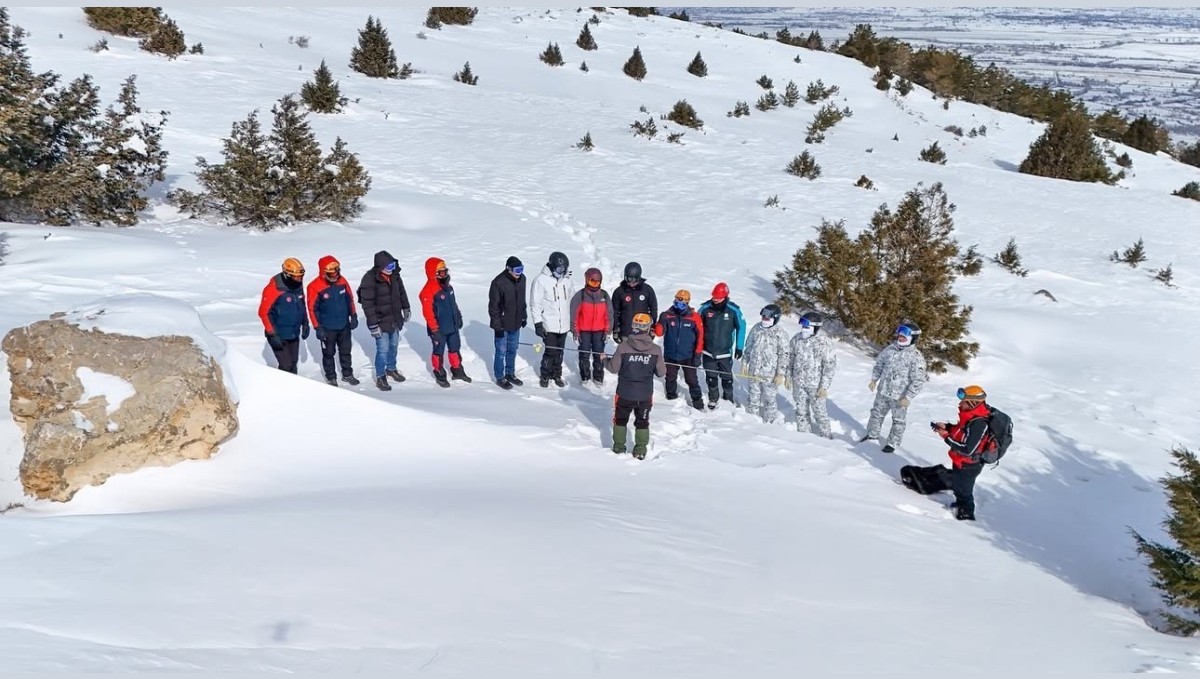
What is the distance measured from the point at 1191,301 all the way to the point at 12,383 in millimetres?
16966

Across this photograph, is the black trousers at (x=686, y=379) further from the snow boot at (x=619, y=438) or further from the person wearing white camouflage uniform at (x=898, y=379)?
the person wearing white camouflage uniform at (x=898, y=379)

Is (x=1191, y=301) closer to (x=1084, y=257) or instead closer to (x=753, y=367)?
(x=1084, y=257)

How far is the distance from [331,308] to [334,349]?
562mm

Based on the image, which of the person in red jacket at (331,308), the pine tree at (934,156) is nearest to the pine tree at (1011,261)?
the pine tree at (934,156)

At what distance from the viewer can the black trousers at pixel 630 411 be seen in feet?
21.8

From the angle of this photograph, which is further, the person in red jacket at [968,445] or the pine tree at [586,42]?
the pine tree at [586,42]

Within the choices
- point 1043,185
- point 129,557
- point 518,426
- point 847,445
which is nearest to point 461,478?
point 518,426

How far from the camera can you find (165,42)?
66.1 ft

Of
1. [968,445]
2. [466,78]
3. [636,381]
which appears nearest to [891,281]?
[968,445]

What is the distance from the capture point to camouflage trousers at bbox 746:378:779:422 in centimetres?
802

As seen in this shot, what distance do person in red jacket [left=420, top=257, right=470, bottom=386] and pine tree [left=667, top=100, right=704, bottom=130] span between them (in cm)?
1576

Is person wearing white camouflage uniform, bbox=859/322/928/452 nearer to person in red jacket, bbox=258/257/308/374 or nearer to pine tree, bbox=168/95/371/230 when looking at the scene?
person in red jacket, bbox=258/257/308/374

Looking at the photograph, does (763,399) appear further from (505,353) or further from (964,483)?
(505,353)

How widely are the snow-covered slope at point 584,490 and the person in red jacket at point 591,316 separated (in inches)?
22.3
